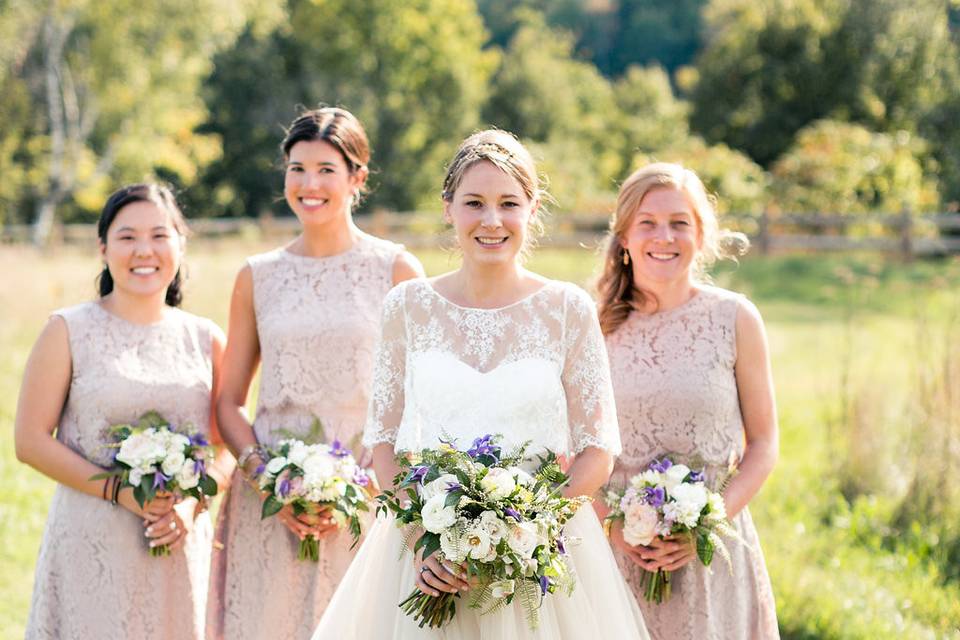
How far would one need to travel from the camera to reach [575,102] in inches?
2057

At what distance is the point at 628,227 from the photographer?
4367 mm

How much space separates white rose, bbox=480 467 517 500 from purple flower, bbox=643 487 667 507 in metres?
0.84

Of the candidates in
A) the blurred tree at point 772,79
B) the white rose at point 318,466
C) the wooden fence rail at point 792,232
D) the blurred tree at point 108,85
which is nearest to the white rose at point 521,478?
the white rose at point 318,466

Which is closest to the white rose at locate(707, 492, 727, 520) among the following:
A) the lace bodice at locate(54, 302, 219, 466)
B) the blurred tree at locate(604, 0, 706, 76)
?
the lace bodice at locate(54, 302, 219, 466)

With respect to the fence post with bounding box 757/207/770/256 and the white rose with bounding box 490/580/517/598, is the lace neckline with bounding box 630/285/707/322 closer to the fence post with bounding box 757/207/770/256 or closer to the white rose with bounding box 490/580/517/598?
the white rose with bounding box 490/580/517/598

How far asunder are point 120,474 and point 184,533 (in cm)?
36

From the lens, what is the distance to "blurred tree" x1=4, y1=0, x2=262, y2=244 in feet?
97.3

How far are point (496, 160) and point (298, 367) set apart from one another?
1.34 meters

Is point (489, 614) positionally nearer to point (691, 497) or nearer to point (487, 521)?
point (487, 521)

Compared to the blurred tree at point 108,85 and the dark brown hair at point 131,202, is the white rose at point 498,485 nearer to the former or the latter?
the dark brown hair at point 131,202

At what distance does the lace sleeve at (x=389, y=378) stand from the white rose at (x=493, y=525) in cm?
65

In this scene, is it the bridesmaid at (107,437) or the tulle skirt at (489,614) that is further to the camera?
the bridesmaid at (107,437)

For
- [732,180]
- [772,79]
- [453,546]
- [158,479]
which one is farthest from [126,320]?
[772,79]

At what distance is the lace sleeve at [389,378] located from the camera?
12.1 ft
